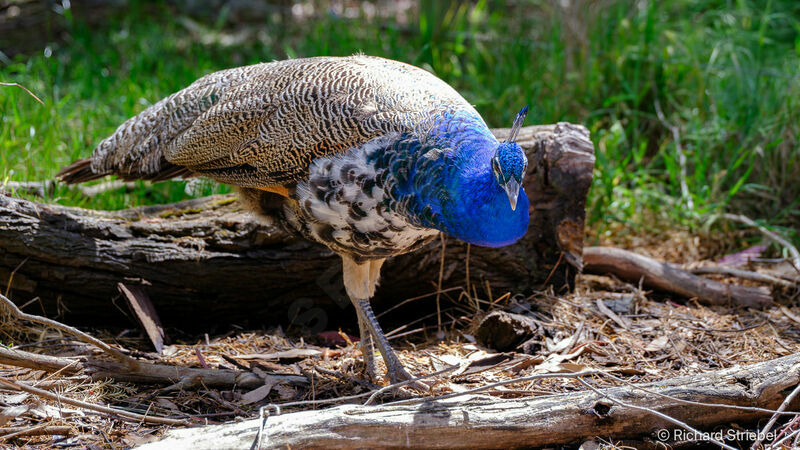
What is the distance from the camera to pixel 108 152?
4016 mm

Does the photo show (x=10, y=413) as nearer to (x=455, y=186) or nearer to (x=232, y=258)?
(x=232, y=258)

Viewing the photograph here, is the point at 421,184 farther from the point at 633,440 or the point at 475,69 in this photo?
the point at 475,69

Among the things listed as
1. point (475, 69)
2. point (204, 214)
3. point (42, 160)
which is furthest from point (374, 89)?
point (475, 69)

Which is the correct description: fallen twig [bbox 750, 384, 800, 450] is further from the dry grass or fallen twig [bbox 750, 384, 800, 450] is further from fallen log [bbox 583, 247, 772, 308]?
fallen log [bbox 583, 247, 772, 308]

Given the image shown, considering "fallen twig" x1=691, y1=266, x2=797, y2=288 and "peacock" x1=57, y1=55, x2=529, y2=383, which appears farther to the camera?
"fallen twig" x1=691, y1=266, x2=797, y2=288

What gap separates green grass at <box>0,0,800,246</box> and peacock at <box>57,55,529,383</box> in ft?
3.26

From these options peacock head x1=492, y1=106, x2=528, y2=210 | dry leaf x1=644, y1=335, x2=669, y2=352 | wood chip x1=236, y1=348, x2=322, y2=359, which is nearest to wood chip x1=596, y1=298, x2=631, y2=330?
dry leaf x1=644, y1=335, x2=669, y2=352

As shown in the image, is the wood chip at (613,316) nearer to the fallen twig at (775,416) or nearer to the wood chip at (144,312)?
the fallen twig at (775,416)

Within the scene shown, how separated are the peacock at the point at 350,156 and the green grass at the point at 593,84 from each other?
3.26 feet

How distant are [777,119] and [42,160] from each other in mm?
5173

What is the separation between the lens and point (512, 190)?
9.75 feet

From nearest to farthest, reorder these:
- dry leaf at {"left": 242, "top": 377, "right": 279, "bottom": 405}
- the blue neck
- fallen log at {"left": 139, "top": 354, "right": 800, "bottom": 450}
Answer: fallen log at {"left": 139, "top": 354, "right": 800, "bottom": 450}, the blue neck, dry leaf at {"left": 242, "top": 377, "right": 279, "bottom": 405}

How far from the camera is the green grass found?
5.15 meters

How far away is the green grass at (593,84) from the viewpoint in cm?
515
